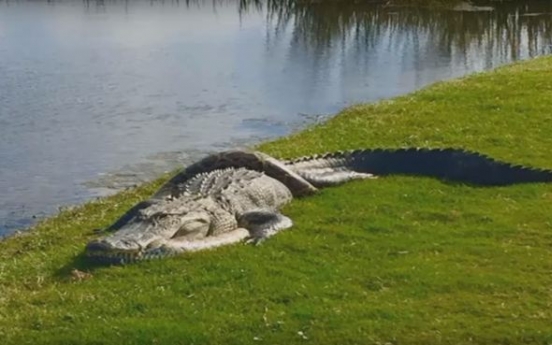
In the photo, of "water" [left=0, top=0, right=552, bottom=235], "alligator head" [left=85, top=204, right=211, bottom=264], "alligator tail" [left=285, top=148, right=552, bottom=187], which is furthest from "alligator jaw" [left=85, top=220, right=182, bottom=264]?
"water" [left=0, top=0, right=552, bottom=235]

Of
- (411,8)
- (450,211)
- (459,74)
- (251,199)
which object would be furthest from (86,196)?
(411,8)

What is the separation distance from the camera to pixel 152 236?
6285mm

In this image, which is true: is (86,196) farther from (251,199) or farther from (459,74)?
(459,74)

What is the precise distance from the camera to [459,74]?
56.3ft

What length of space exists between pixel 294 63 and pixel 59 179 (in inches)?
346

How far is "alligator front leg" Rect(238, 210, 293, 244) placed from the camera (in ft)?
21.6

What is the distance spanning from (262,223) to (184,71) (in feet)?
36.2

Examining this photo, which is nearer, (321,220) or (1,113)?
(321,220)

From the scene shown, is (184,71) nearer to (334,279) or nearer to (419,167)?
(419,167)

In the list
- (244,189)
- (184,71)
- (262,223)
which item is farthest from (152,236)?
(184,71)

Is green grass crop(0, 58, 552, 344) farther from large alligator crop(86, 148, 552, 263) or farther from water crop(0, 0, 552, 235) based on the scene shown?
water crop(0, 0, 552, 235)

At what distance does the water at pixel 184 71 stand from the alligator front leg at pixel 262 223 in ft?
8.55

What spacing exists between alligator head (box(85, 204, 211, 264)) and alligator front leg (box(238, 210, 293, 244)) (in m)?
0.34

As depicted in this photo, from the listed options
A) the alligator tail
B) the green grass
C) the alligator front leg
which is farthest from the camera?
the alligator tail
